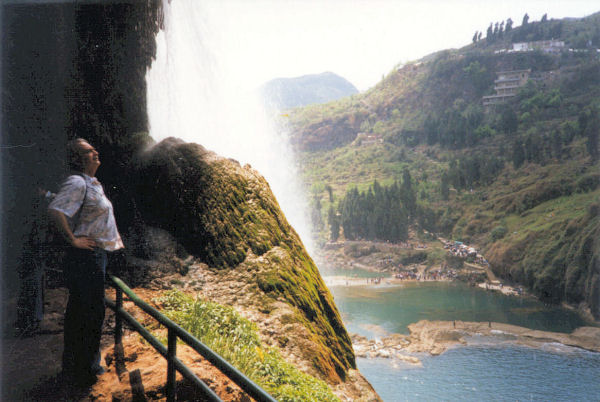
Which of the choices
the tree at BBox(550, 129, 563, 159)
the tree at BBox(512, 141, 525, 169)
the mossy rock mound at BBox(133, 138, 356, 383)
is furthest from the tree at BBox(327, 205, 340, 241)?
the mossy rock mound at BBox(133, 138, 356, 383)

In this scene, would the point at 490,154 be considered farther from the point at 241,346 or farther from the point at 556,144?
the point at 241,346

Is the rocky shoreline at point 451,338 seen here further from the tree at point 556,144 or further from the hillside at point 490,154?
the tree at point 556,144

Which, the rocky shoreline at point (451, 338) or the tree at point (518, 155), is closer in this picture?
the rocky shoreline at point (451, 338)

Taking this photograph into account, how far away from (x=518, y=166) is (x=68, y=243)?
95121mm

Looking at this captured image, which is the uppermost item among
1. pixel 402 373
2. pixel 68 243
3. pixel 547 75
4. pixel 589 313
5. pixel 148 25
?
pixel 547 75

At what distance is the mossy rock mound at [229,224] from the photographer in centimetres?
530

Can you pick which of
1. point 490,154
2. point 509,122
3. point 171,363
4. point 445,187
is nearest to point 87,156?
point 171,363

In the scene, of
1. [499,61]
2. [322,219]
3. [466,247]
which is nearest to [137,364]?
[466,247]

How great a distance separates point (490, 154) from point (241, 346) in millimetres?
103916

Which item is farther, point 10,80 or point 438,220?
point 438,220

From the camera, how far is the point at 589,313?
43.8m

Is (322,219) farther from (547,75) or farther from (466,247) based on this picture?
(547,75)

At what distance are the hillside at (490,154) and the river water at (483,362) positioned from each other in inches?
241

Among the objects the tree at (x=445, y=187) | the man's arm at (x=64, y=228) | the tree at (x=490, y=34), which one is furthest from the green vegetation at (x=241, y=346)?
the tree at (x=490, y=34)
